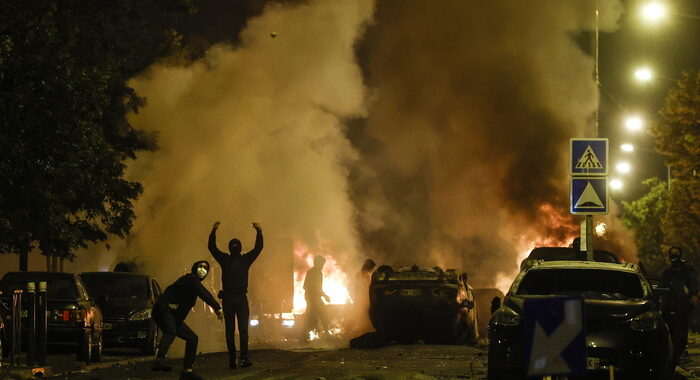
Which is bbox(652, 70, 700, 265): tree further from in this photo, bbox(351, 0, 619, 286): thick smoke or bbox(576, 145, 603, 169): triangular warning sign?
bbox(576, 145, 603, 169): triangular warning sign

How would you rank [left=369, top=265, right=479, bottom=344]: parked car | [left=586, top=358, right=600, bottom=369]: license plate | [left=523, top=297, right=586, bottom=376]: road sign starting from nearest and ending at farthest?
[left=523, top=297, right=586, bottom=376]: road sign, [left=586, top=358, right=600, bottom=369]: license plate, [left=369, top=265, right=479, bottom=344]: parked car

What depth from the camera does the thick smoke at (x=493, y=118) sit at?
4128 cm

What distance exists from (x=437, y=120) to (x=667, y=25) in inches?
2008

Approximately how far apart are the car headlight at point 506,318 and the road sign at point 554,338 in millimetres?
3768

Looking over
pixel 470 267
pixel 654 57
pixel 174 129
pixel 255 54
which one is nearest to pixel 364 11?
pixel 255 54

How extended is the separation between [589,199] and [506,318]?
15.4 feet

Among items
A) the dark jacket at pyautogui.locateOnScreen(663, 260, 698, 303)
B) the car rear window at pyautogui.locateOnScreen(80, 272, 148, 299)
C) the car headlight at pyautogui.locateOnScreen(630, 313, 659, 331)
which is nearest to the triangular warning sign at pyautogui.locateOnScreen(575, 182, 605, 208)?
the dark jacket at pyautogui.locateOnScreen(663, 260, 698, 303)

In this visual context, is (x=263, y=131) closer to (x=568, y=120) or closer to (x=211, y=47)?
(x=211, y=47)

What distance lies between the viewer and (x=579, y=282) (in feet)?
48.2

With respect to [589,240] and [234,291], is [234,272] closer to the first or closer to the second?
[234,291]

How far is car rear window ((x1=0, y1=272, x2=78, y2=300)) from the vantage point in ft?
67.8

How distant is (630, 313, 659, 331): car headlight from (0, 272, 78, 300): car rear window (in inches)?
399

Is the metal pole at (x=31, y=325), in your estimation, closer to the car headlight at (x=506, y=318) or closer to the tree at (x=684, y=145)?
the car headlight at (x=506, y=318)

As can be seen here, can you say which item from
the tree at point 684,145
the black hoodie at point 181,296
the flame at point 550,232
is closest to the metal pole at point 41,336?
the black hoodie at point 181,296
